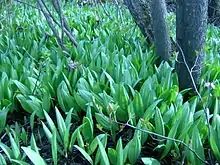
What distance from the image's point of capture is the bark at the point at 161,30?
3336 mm

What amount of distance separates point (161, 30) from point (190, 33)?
2.17ft

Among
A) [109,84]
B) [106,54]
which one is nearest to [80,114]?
[109,84]

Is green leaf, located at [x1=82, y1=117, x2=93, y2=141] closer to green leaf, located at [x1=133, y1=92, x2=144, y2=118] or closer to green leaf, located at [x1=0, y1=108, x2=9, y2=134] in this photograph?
green leaf, located at [x1=133, y1=92, x2=144, y2=118]

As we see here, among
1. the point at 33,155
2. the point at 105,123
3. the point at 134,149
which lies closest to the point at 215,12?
the point at 105,123

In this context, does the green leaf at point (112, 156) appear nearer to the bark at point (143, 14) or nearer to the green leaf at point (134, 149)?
the green leaf at point (134, 149)

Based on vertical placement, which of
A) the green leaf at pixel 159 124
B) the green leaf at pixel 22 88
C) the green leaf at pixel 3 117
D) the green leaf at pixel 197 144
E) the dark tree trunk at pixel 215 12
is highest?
the dark tree trunk at pixel 215 12

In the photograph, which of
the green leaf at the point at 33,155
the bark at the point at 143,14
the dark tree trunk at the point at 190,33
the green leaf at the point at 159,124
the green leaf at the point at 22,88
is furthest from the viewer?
the bark at the point at 143,14

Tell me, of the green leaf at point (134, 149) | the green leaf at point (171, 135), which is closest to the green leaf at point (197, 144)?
the green leaf at point (171, 135)

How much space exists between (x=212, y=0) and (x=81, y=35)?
306 centimetres

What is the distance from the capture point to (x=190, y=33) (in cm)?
272

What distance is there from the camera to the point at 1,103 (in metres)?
2.49

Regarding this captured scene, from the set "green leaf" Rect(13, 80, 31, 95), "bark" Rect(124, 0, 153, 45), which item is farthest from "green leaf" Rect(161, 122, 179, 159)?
"bark" Rect(124, 0, 153, 45)

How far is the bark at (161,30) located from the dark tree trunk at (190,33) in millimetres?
521

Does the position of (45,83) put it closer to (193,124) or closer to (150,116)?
(150,116)
